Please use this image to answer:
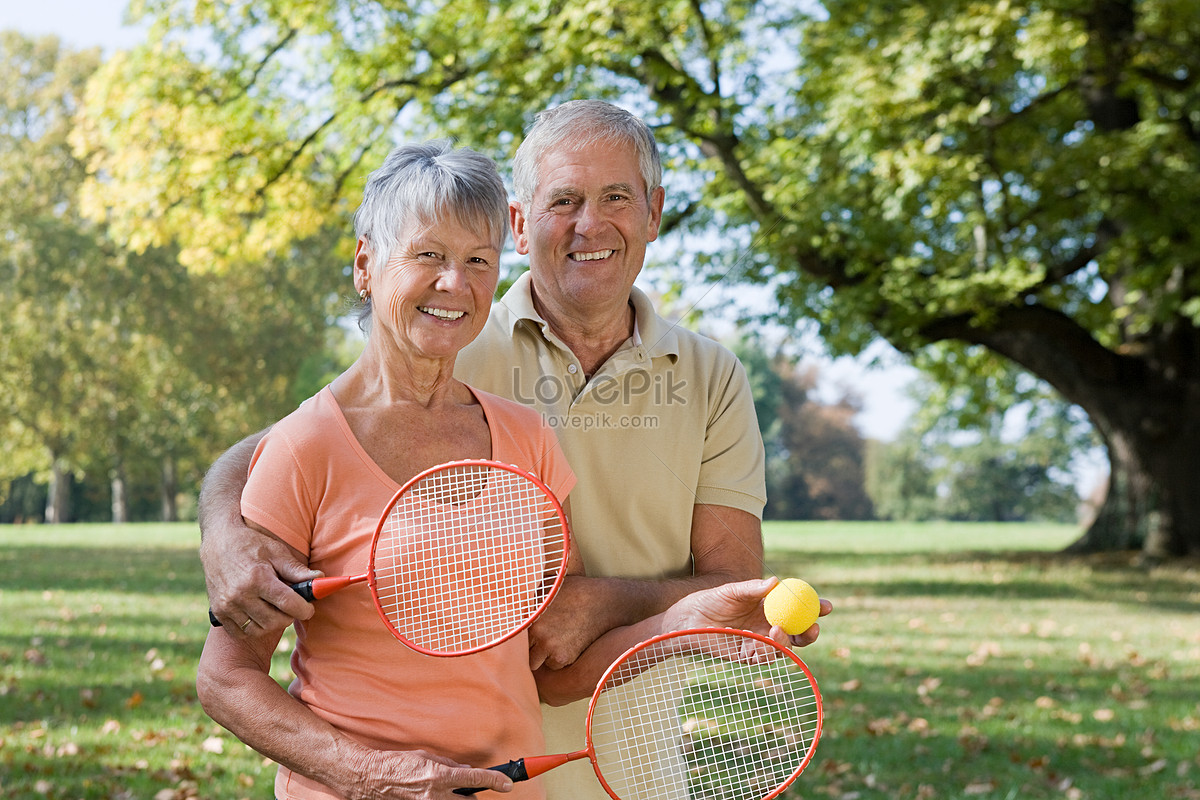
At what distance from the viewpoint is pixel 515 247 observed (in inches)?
100

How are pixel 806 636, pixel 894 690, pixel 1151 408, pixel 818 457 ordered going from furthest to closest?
pixel 818 457
pixel 1151 408
pixel 894 690
pixel 806 636

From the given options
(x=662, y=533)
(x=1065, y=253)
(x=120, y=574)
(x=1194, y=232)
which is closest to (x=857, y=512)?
(x=1065, y=253)

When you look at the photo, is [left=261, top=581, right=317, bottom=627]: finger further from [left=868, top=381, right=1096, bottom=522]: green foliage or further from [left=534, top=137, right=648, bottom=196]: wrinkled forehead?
[left=868, top=381, right=1096, bottom=522]: green foliage

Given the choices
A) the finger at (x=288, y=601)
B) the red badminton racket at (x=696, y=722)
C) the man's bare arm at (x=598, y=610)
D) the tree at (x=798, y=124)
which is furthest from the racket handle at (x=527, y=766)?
the tree at (x=798, y=124)

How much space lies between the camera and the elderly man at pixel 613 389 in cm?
233

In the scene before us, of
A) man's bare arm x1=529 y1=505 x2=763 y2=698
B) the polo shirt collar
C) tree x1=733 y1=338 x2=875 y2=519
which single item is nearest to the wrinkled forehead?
the polo shirt collar

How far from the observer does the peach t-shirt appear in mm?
1842

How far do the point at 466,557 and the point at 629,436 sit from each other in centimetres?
58

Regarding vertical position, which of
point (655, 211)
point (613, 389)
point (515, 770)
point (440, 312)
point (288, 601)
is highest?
point (655, 211)

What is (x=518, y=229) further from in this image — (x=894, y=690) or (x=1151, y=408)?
(x=1151, y=408)

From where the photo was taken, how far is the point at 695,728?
239 cm

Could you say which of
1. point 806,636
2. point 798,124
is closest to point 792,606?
point 806,636

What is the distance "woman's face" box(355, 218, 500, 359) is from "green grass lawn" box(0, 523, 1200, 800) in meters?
0.97

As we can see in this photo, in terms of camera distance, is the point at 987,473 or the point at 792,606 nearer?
the point at 792,606
